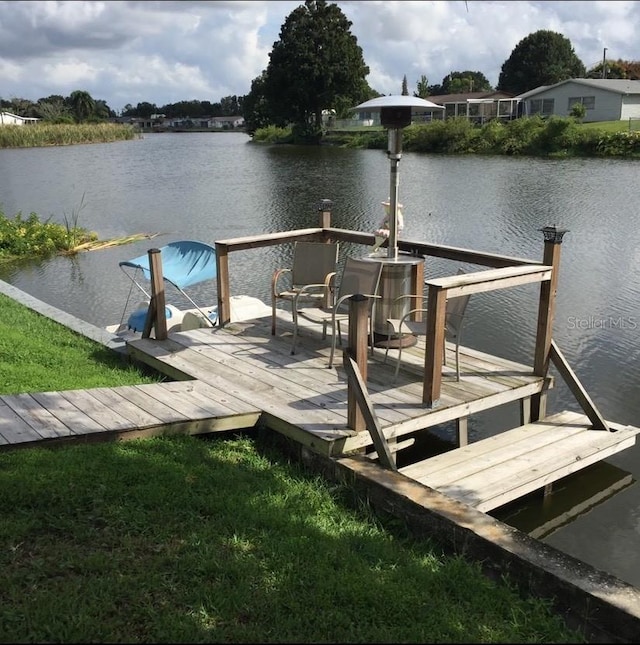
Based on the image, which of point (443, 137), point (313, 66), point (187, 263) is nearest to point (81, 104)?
point (313, 66)

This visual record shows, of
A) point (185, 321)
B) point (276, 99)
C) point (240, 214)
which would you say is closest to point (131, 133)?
point (276, 99)

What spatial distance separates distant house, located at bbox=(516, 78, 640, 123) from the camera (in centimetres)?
5191

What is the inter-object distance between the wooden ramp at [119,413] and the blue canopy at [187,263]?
2.91 metres

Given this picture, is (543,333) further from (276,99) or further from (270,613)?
(276,99)

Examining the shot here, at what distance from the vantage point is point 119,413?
4953 mm

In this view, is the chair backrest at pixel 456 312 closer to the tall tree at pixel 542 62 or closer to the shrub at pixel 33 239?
the shrub at pixel 33 239

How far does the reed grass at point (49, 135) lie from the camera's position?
61.5m

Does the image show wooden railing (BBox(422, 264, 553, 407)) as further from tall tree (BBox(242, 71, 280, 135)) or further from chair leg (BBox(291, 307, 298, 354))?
tall tree (BBox(242, 71, 280, 135))

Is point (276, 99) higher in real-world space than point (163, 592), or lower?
higher

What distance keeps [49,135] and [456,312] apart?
65753 mm

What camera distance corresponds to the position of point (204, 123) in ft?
575

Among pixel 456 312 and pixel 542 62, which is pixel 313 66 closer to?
pixel 542 62

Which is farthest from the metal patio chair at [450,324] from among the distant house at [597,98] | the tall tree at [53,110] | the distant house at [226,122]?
the distant house at [226,122]

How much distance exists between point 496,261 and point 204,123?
17944 cm
